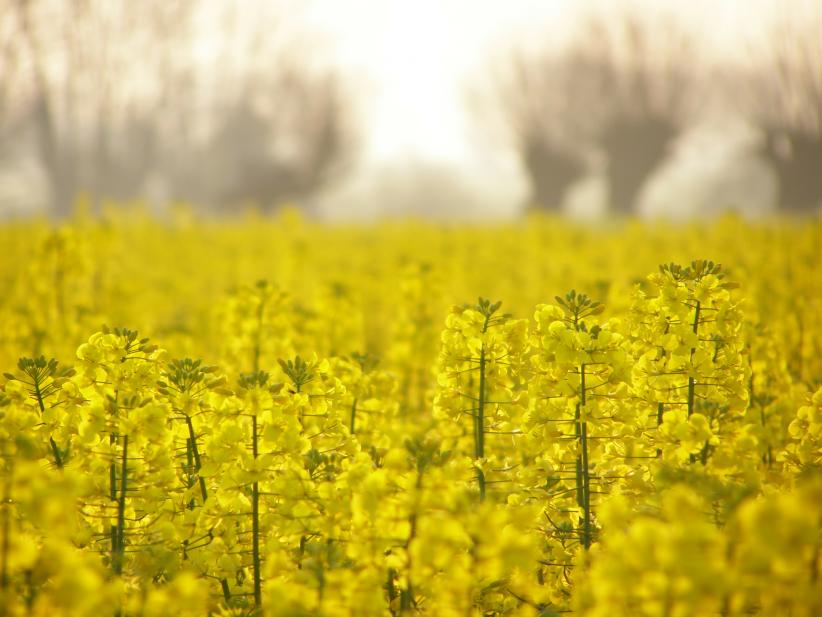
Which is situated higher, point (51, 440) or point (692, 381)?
point (692, 381)

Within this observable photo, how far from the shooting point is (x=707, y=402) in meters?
2.55

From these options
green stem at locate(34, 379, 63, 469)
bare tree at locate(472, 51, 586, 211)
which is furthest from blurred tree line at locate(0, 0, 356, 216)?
green stem at locate(34, 379, 63, 469)

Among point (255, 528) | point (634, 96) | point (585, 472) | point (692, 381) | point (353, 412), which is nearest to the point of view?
point (255, 528)

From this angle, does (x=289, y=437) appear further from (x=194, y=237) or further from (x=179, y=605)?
(x=194, y=237)

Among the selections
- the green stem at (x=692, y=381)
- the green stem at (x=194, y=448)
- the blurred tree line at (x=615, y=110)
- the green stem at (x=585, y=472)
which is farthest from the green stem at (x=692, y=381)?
the blurred tree line at (x=615, y=110)

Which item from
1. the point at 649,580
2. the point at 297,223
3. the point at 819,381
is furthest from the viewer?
the point at 297,223

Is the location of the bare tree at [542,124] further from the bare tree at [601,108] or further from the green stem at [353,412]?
the green stem at [353,412]

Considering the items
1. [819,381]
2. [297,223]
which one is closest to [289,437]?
[819,381]

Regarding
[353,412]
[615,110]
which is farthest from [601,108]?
[353,412]

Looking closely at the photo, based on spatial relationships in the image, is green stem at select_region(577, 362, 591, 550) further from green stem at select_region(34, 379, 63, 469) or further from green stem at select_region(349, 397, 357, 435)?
green stem at select_region(34, 379, 63, 469)

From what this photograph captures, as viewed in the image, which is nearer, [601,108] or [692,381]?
[692,381]

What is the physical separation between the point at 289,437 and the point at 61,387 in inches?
40.9

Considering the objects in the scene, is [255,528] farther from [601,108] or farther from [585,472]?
[601,108]

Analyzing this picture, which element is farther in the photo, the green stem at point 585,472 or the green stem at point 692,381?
the green stem at point 692,381
